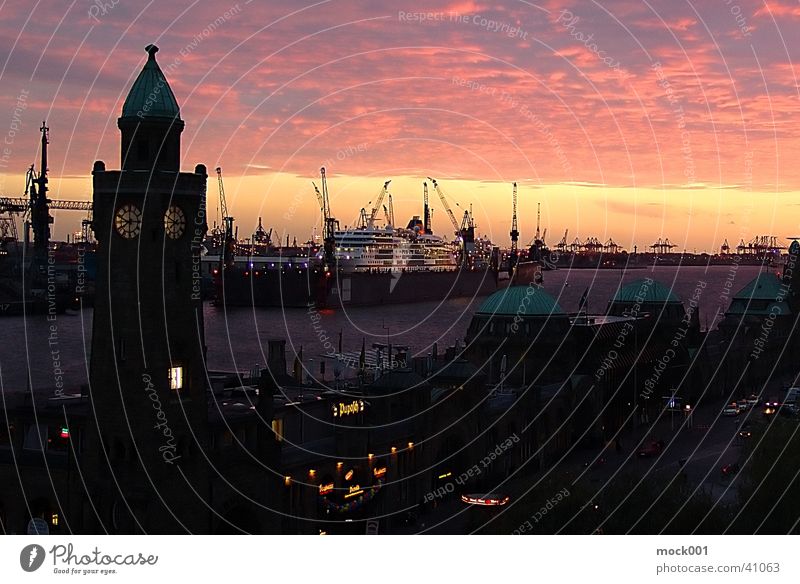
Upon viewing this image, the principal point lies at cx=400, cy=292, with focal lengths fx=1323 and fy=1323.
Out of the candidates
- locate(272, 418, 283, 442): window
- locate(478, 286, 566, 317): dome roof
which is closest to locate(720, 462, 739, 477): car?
locate(272, 418, 283, 442): window

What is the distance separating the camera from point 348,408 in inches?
1752

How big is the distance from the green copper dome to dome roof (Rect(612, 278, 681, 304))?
52.6 metres

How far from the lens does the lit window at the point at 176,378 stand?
3400 cm

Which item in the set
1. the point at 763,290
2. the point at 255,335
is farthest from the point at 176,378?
the point at 255,335

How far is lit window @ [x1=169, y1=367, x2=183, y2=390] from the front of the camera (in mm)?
34000

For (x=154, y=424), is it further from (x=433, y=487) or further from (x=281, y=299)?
(x=281, y=299)

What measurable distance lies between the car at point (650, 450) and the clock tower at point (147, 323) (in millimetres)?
24200

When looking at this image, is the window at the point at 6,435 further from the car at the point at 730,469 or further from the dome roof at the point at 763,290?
the dome roof at the point at 763,290

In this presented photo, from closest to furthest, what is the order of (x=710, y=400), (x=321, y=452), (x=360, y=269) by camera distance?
1. (x=321, y=452)
2. (x=710, y=400)
3. (x=360, y=269)

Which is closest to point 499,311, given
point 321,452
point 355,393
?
point 355,393

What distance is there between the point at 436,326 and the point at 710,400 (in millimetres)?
72818
